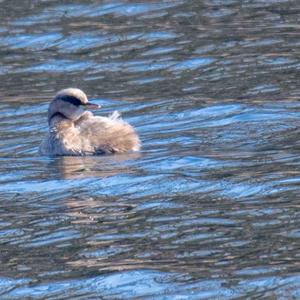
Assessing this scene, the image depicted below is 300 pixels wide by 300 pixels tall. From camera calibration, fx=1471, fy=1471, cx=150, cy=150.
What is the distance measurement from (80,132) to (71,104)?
40cm

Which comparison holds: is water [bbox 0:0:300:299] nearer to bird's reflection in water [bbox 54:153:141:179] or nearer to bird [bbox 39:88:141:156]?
bird's reflection in water [bbox 54:153:141:179]

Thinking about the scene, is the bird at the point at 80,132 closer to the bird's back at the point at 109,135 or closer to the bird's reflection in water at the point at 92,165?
the bird's back at the point at 109,135

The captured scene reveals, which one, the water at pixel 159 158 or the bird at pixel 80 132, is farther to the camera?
the bird at pixel 80 132

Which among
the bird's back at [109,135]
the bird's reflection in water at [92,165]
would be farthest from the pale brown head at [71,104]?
the bird's reflection in water at [92,165]

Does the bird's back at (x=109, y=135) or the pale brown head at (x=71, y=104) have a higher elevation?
the pale brown head at (x=71, y=104)

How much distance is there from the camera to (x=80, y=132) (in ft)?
45.2

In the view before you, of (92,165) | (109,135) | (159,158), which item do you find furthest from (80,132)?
(159,158)

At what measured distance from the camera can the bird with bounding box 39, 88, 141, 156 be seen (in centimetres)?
1353

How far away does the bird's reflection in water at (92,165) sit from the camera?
40.2ft

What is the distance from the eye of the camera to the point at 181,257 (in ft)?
29.6

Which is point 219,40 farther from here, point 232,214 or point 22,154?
point 232,214

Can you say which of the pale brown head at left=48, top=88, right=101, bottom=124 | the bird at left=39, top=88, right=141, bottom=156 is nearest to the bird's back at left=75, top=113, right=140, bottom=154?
the bird at left=39, top=88, right=141, bottom=156

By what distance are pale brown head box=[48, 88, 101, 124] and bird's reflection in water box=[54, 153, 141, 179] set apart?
602 mm

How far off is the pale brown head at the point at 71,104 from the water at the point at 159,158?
17.6 inches
